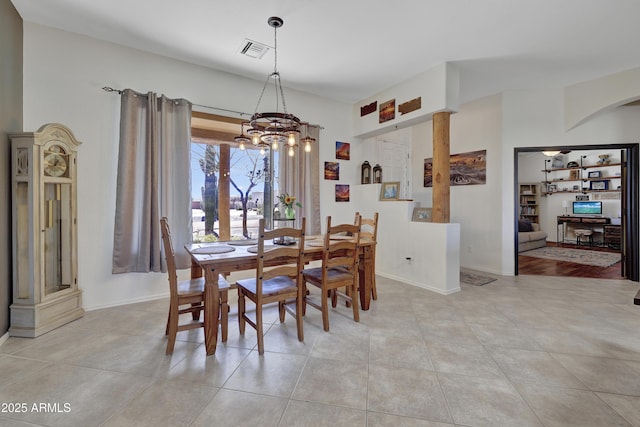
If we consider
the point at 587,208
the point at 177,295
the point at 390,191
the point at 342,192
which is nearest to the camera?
the point at 177,295

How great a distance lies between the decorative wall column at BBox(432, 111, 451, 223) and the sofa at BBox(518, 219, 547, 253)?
446 centimetres

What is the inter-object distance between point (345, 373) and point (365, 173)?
367 cm

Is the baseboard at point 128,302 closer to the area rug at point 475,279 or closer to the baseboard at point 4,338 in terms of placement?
the baseboard at point 4,338

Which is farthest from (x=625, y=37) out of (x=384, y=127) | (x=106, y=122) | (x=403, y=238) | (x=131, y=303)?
(x=131, y=303)

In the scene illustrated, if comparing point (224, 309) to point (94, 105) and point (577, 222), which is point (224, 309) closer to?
point (94, 105)

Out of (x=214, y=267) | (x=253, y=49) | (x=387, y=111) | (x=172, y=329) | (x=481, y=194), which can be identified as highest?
(x=253, y=49)

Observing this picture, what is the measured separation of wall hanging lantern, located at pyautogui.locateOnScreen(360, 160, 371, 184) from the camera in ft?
16.4

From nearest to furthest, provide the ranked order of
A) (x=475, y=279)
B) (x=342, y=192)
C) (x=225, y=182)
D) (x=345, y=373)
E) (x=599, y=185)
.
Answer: (x=345, y=373), (x=225, y=182), (x=475, y=279), (x=342, y=192), (x=599, y=185)

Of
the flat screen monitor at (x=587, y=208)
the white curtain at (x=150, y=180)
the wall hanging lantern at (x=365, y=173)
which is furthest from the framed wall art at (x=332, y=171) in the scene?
the flat screen monitor at (x=587, y=208)

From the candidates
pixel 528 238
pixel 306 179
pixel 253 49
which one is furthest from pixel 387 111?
pixel 528 238

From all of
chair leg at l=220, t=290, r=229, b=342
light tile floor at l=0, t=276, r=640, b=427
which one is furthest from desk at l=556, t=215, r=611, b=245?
chair leg at l=220, t=290, r=229, b=342

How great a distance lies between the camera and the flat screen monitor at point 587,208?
759 centimetres

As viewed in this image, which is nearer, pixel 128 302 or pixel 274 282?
pixel 274 282

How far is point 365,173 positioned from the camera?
5.03 m
